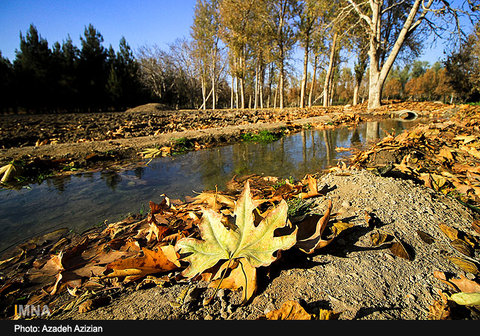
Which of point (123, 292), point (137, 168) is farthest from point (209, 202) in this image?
point (137, 168)

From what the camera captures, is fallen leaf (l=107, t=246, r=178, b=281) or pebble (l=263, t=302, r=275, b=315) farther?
fallen leaf (l=107, t=246, r=178, b=281)

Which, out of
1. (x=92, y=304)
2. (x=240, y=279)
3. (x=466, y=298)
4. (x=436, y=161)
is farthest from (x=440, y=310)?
(x=436, y=161)

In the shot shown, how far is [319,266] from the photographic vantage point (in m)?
0.83

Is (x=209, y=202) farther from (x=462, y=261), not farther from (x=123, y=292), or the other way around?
(x=462, y=261)

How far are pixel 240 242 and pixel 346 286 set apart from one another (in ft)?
1.32

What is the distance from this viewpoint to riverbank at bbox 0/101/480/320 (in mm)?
696

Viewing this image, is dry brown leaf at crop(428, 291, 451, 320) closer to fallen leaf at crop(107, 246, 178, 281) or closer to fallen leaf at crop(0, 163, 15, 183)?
fallen leaf at crop(107, 246, 178, 281)

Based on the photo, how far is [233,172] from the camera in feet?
8.79

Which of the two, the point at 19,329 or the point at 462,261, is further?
the point at 462,261

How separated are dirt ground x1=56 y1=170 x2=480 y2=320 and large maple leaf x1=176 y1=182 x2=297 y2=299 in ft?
0.28

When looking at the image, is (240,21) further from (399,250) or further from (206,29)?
(399,250)

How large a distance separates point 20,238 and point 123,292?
1287mm

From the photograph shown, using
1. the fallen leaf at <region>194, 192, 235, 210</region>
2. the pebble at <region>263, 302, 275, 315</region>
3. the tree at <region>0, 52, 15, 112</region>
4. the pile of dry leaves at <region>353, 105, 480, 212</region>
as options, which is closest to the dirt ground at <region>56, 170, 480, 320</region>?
the pebble at <region>263, 302, 275, 315</region>

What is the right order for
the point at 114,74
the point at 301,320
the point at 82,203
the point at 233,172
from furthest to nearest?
1. the point at 114,74
2. the point at 233,172
3. the point at 82,203
4. the point at 301,320
